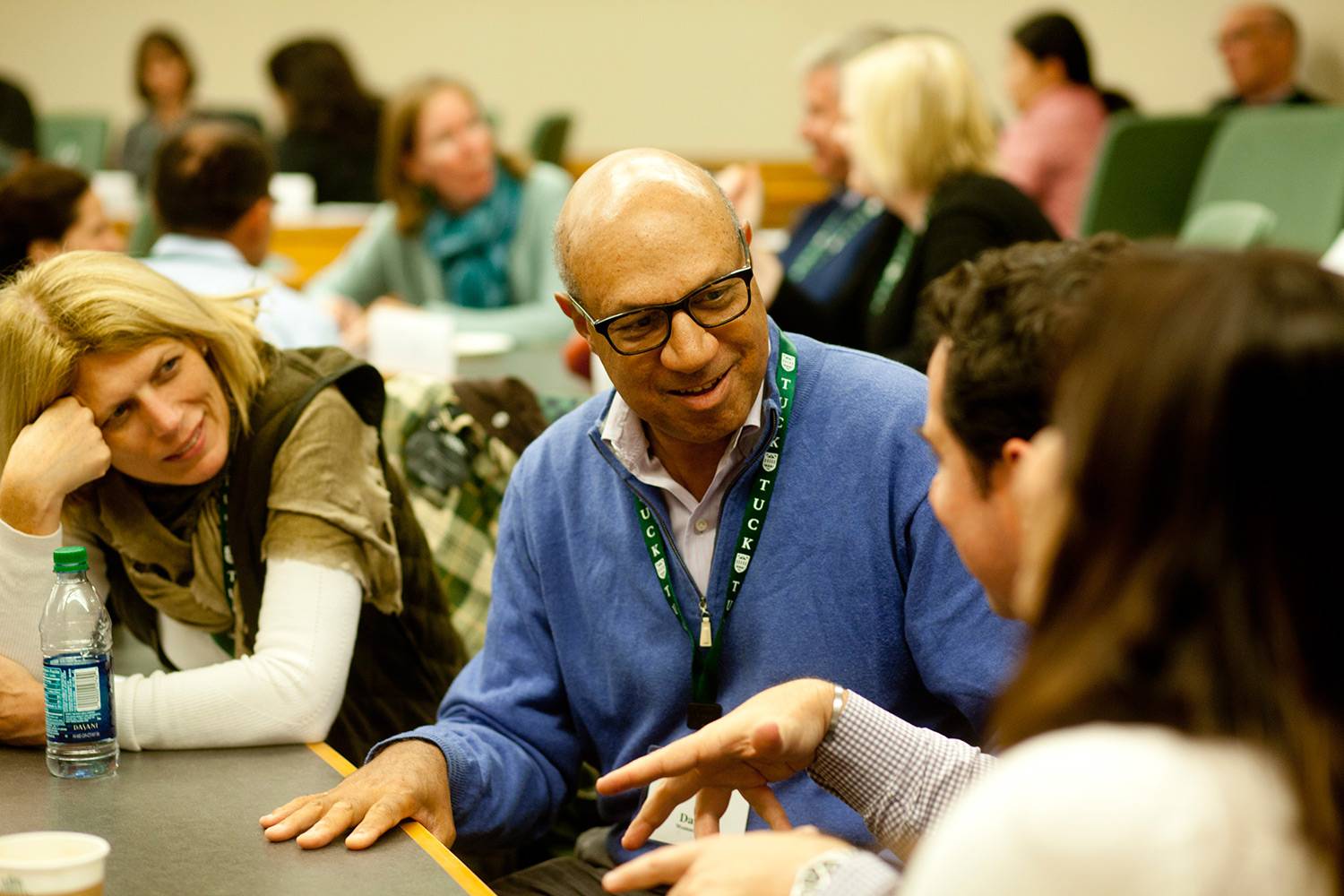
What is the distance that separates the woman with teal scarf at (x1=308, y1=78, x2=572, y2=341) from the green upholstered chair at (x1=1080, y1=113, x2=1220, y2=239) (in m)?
2.06

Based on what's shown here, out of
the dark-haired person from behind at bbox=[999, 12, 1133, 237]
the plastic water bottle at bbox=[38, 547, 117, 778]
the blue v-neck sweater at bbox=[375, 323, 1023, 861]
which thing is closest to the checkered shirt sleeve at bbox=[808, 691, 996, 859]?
the blue v-neck sweater at bbox=[375, 323, 1023, 861]

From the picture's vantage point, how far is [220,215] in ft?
11.0

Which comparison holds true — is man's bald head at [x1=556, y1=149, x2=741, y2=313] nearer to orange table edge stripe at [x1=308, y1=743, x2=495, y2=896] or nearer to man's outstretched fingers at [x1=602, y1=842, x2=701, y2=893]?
orange table edge stripe at [x1=308, y1=743, x2=495, y2=896]

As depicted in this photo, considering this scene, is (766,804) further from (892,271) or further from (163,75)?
(163,75)

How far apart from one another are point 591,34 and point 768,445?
9.19 m

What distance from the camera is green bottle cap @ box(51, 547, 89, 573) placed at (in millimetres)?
1651

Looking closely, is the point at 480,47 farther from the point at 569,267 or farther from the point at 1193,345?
the point at 1193,345

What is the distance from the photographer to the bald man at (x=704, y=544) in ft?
5.30

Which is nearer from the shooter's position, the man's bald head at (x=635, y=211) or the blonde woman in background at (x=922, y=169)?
the man's bald head at (x=635, y=211)

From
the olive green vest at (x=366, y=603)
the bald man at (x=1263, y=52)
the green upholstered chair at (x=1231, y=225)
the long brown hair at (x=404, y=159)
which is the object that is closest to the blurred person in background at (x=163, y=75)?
the long brown hair at (x=404, y=159)

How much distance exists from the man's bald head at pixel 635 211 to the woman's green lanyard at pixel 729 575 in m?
0.23

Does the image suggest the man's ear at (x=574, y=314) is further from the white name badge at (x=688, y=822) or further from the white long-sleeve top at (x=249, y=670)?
the white name badge at (x=688, y=822)

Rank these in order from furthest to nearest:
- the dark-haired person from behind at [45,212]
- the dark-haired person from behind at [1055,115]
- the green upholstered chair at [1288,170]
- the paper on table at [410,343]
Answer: the dark-haired person from behind at [1055,115] → the green upholstered chair at [1288,170] → the paper on table at [410,343] → the dark-haired person from behind at [45,212]

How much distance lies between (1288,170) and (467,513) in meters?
3.46
